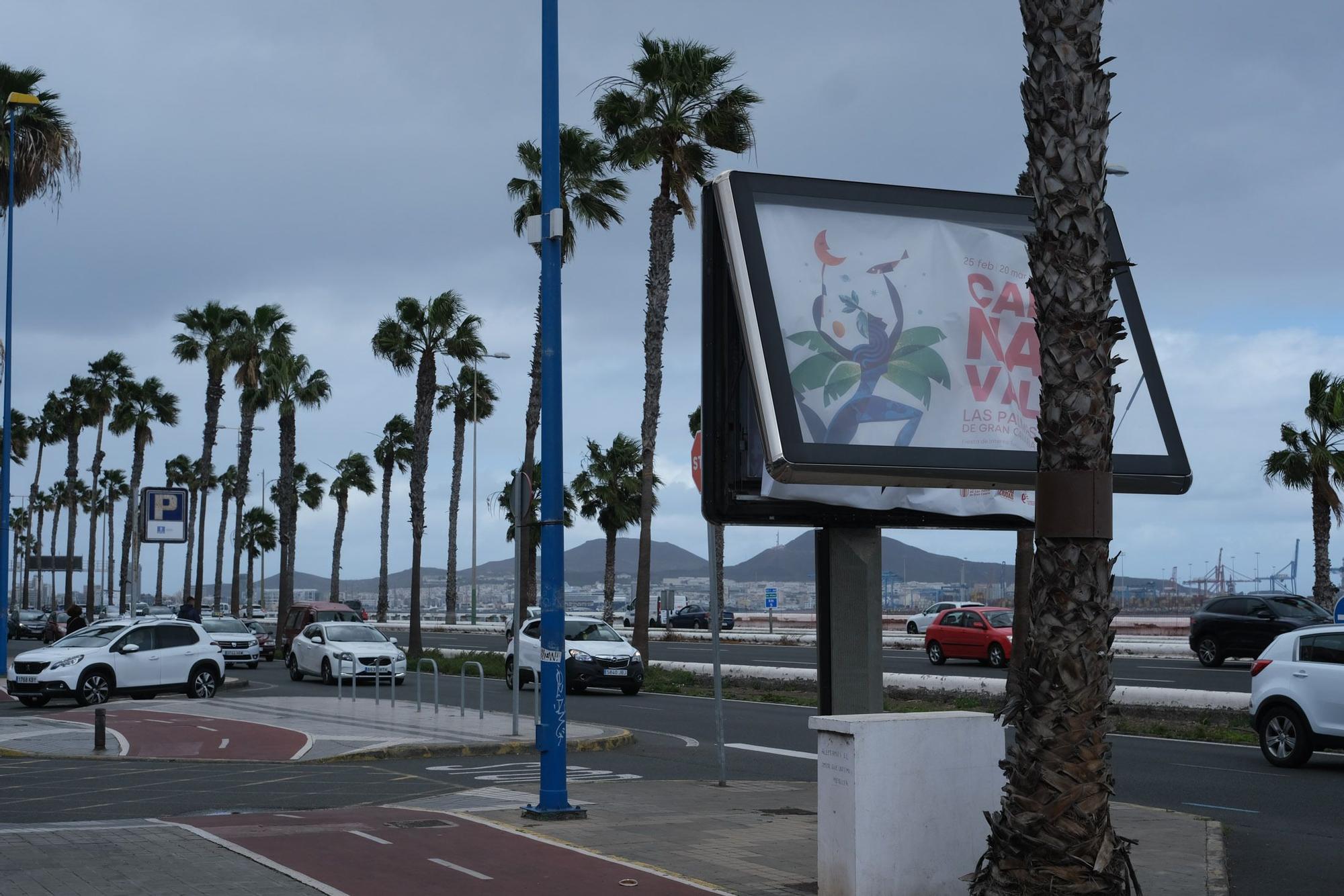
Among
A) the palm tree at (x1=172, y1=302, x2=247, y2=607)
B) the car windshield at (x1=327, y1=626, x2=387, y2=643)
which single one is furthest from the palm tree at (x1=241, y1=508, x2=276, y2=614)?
the car windshield at (x1=327, y1=626, x2=387, y2=643)

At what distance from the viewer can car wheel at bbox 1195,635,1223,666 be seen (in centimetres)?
3303

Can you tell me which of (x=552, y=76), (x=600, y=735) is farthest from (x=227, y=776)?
(x=552, y=76)

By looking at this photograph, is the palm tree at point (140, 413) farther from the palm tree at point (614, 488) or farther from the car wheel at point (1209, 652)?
the car wheel at point (1209, 652)

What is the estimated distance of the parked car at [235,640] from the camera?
38.1 metres

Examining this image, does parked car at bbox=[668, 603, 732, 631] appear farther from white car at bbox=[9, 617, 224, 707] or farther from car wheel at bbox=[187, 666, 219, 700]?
white car at bbox=[9, 617, 224, 707]

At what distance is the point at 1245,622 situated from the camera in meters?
32.4

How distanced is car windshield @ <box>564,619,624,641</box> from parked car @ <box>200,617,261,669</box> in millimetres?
12541

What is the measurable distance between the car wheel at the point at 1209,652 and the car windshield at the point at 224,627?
83.7 ft

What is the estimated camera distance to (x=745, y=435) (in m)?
10.6

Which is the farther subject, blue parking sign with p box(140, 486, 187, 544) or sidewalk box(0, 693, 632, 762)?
blue parking sign with p box(140, 486, 187, 544)

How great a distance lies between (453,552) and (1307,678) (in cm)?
6371

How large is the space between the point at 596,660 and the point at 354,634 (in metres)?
7.54

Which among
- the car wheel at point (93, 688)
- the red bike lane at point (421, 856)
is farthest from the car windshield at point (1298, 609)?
the red bike lane at point (421, 856)

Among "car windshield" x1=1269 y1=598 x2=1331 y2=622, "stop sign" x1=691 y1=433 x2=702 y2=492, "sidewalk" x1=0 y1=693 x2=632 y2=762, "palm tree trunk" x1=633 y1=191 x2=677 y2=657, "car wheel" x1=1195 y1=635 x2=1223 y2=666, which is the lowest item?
"sidewalk" x1=0 y1=693 x2=632 y2=762
